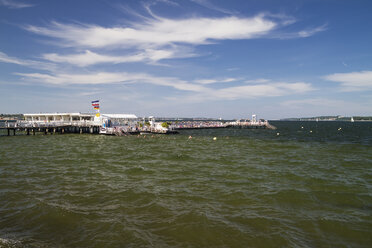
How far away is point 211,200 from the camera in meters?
10.7

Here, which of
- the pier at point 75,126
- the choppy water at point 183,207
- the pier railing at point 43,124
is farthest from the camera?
the pier at point 75,126

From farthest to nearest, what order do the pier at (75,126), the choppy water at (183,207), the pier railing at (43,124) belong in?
the pier at (75,126), the pier railing at (43,124), the choppy water at (183,207)

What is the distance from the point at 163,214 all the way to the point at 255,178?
7.40 meters

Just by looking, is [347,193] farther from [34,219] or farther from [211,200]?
[34,219]

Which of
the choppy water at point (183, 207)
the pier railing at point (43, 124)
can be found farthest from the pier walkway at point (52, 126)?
the choppy water at point (183, 207)

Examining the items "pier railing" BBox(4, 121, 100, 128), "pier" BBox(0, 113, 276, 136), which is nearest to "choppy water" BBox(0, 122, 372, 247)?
"pier" BBox(0, 113, 276, 136)

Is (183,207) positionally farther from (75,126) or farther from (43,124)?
(43,124)

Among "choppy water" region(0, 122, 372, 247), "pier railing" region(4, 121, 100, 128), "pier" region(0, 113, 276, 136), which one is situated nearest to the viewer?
"choppy water" region(0, 122, 372, 247)

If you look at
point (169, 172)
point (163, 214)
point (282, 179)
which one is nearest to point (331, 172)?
point (282, 179)

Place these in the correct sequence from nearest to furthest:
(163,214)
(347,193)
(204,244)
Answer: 1. (204,244)
2. (163,214)
3. (347,193)

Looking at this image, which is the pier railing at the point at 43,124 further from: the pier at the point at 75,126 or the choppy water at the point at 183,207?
the choppy water at the point at 183,207

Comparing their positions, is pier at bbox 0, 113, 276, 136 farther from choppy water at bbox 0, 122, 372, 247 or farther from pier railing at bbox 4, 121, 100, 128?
choppy water at bbox 0, 122, 372, 247

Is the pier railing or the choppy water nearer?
the choppy water

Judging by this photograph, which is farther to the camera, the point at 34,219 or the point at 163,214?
the point at 163,214
